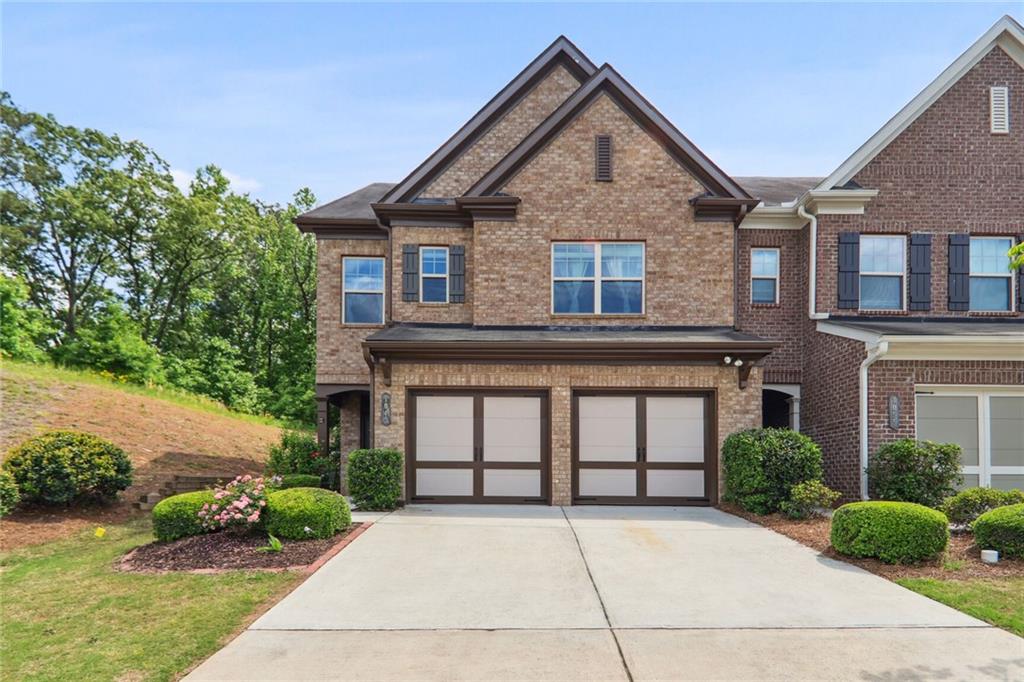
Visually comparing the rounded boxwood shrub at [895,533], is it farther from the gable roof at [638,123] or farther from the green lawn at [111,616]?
the gable roof at [638,123]

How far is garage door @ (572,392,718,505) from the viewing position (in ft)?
46.1

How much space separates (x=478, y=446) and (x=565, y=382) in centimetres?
227

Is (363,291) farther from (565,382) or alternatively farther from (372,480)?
(565,382)

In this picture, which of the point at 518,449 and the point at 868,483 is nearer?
the point at 868,483

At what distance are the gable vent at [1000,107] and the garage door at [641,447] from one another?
31.1 ft

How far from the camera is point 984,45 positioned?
1535 centimetres

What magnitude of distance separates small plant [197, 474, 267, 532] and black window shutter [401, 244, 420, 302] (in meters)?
6.64

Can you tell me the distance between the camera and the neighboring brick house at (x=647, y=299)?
13594 millimetres

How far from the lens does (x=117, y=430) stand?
18.6 m

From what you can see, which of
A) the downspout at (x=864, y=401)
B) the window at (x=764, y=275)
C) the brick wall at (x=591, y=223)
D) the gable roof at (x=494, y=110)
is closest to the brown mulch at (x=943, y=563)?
the downspout at (x=864, y=401)

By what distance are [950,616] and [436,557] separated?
6002 millimetres

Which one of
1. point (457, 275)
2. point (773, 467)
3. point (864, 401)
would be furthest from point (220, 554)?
point (864, 401)

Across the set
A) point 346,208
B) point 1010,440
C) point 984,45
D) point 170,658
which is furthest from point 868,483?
point 346,208

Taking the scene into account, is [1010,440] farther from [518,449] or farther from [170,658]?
[170,658]
